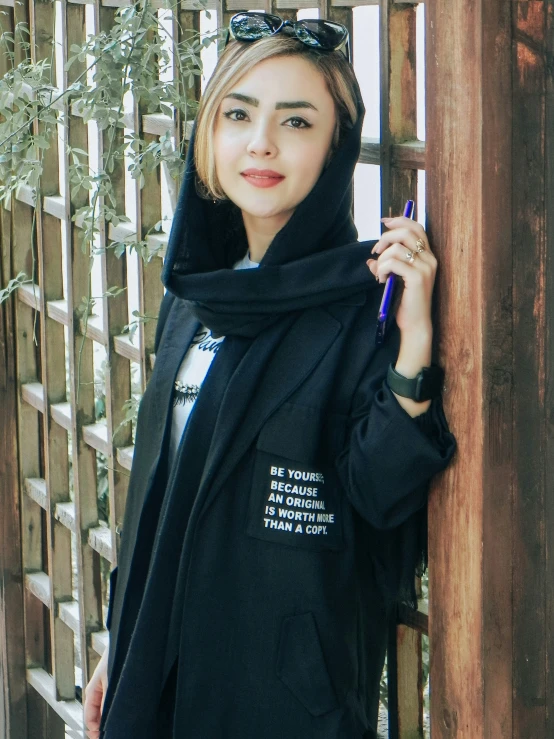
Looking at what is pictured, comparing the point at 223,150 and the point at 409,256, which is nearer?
the point at 409,256

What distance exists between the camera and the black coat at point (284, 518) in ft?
5.88

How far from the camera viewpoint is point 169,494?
6.42ft

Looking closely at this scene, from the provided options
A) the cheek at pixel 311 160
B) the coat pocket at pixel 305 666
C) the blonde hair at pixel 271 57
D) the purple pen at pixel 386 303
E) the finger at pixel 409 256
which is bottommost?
the coat pocket at pixel 305 666

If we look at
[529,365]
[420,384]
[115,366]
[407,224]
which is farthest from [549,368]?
[115,366]

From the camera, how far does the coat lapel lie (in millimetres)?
1819

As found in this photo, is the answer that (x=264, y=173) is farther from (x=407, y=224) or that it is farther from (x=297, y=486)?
(x=297, y=486)

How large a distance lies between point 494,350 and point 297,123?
504 millimetres

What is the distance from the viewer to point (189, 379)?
206 centimetres

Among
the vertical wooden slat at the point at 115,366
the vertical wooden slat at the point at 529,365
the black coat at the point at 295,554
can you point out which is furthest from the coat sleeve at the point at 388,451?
the vertical wooden slat at the point at 115,366

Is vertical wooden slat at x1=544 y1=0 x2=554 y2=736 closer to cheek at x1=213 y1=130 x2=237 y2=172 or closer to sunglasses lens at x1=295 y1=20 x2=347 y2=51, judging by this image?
sunglasses lens at x1=295 y1=20 x2=347 y2=51

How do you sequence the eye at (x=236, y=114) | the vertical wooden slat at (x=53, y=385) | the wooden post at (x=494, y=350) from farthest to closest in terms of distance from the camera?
the vertical wooden slat at (x=53, y=385) < the eye at (x=236, y=114) < the wooden post at (x=494, y=350)

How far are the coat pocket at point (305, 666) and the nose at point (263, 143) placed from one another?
681 millimetres

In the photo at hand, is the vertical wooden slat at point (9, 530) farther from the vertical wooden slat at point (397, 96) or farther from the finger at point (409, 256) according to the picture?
the finger at point (409, 256)

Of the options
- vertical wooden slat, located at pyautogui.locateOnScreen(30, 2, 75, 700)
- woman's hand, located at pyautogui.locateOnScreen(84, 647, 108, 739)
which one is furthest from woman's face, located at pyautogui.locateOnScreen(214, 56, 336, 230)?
vertical wooden slat, located at pyautogui.locateOnScreen(30, 2, 75, 700)
